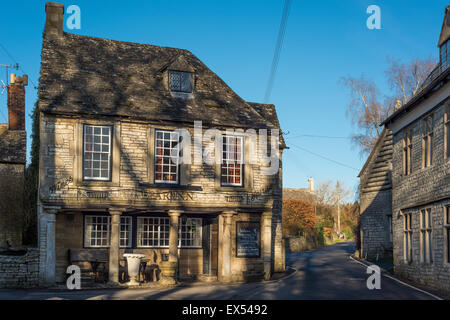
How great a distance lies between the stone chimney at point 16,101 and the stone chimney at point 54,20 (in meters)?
6.89

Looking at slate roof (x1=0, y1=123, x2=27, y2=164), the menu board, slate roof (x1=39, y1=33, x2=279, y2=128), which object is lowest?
the menu board

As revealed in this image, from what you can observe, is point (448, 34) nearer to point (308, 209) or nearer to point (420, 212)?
point (420, 212)

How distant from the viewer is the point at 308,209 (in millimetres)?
→ 54344

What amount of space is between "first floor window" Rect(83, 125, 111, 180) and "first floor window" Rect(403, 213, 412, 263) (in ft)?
38.7

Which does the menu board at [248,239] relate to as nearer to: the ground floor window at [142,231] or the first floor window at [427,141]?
the ground floor window at [142,231]

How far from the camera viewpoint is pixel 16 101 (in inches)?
1246

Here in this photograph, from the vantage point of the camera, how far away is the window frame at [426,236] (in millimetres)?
20312

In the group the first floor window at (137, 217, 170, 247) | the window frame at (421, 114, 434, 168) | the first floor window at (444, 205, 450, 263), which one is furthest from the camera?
the first floor window at (137, 217, 170, 247)

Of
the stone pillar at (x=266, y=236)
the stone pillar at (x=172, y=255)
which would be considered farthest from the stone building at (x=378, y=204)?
the stone pillar at (x=172, y=255)

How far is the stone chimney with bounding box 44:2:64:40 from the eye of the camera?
83.2 feet

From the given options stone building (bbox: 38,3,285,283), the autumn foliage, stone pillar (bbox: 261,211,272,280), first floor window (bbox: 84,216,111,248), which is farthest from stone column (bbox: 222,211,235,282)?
the autumn foliage

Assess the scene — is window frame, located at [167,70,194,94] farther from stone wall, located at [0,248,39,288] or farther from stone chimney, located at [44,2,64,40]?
stone wall, located at [0,248,39,288]

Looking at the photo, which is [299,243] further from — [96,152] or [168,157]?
[96,152]
